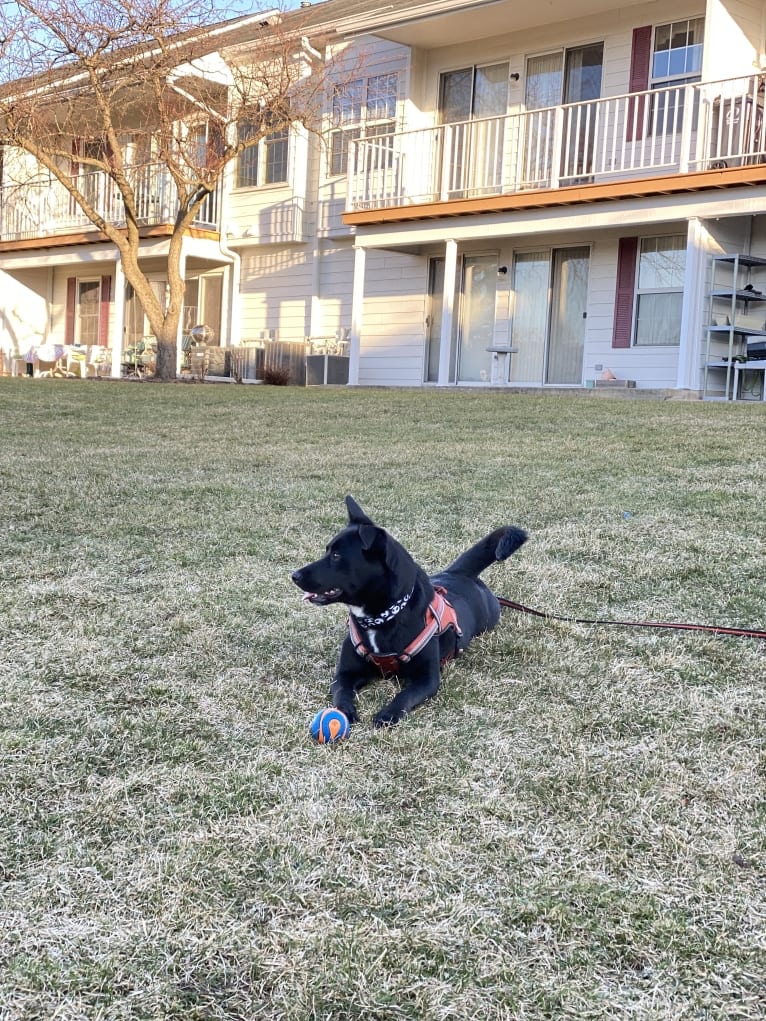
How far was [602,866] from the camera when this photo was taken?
162 centimetres

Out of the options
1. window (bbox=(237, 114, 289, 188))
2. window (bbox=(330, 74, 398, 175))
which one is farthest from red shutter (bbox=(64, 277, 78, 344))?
window (bbox=(330, 74, 398, 175))

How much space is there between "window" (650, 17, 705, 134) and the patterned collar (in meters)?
12.7

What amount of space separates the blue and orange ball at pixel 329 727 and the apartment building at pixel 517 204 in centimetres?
1074

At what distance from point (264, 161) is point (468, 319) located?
552 centimetres

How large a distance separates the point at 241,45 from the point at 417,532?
1517cm

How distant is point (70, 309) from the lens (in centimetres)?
2312

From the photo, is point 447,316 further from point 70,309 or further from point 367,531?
point 367,531

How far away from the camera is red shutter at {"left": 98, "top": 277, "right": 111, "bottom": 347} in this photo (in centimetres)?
2230

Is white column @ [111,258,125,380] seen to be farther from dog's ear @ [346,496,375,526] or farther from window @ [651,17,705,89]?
dog's ear @ [346,496,375,526]

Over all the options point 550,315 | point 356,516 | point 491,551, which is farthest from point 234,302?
point 356,516

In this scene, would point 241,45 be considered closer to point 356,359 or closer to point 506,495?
point 356,359

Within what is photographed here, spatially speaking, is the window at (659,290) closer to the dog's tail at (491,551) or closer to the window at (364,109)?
the window at (364,109)

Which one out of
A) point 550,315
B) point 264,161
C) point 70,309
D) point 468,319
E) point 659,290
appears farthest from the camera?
point 70,309

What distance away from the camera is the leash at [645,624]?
289 cm
